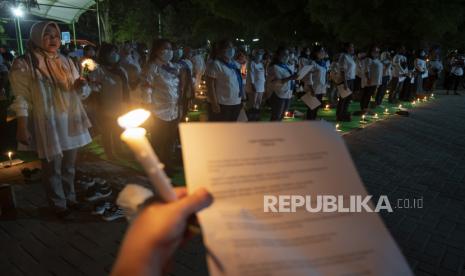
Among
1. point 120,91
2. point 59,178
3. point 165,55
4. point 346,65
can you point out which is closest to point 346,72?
point 346,65

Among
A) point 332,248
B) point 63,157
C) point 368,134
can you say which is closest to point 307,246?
point 332,248

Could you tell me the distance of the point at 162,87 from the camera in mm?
5367

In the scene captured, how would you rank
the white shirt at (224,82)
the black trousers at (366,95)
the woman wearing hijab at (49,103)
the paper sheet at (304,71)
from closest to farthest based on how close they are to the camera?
the woman wearing hijab at (49,103), the white shirt at (224,82), the paper sheet at (304,71), the black trousers at (366,95)

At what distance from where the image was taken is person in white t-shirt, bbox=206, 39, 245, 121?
233 inches

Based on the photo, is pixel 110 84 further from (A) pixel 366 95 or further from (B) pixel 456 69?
(B) pixel 456 69

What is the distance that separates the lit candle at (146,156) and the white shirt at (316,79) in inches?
329

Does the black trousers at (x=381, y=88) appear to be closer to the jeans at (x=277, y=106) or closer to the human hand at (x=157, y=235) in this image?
the jeans at (x=277, y=106)

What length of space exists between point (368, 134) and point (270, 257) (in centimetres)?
850

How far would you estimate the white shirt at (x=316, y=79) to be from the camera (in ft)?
29.3

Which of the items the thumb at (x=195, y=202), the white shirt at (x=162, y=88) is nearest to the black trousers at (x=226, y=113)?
the white shirt at (x=162, y=88)

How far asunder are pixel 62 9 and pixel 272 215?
64.0 ft

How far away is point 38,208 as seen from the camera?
460 cm

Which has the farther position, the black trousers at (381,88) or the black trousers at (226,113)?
the black trousers at (381,88)

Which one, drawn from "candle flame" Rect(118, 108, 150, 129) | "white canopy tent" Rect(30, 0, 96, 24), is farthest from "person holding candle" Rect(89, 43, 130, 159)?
"white canopy tent" Rect(30, 0, 96, 24)
